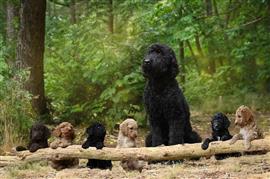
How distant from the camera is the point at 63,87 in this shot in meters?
12.9

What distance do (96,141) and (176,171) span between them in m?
1.21

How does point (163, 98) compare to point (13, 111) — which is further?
point (13, 111)

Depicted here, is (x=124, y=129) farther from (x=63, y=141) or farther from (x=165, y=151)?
(x=63, y=141)

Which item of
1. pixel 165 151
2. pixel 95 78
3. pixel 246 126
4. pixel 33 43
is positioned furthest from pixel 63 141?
pixel 33 43

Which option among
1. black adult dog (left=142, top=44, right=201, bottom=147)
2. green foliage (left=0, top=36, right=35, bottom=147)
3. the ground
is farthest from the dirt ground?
green foliage (left=0, top=36, right=35, bottom=147)

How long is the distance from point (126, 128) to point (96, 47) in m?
5.39

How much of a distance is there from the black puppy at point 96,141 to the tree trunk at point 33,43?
18.6 ft

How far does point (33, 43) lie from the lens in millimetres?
12969

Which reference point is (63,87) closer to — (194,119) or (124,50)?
(124,50)

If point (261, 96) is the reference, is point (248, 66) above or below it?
above

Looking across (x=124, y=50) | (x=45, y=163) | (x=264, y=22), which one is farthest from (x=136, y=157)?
(x=264, y=22)

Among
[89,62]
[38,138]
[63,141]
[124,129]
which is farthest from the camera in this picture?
[89,62]

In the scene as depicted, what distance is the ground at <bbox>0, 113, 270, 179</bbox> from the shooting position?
6.67 m

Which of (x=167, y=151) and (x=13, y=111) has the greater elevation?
(x=13, y=111)
